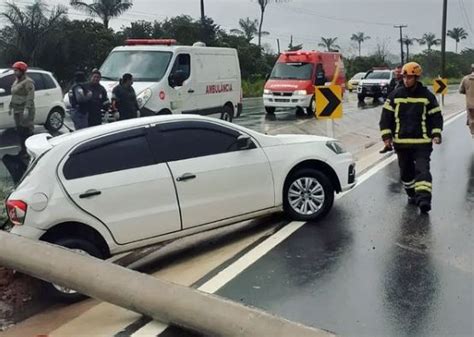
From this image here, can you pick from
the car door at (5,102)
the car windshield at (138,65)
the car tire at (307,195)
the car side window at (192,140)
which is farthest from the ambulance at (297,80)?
the car side window at (192,140)

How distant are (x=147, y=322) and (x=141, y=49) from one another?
36.4 ft

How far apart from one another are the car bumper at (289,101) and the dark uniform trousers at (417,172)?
1429cm

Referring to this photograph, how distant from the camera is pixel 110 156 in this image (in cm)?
590

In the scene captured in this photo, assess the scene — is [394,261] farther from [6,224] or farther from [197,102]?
[197,102]

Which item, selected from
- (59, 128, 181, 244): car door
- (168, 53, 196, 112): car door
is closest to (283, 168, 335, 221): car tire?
(59, 128, 181, 244): car door

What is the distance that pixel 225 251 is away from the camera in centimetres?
644

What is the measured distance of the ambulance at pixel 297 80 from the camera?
22531mm

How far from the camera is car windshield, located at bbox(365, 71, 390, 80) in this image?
3189 cm

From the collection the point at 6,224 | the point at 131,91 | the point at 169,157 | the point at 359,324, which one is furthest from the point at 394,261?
the point at 131,91

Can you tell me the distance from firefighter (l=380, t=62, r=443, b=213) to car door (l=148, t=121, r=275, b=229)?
1997 mm

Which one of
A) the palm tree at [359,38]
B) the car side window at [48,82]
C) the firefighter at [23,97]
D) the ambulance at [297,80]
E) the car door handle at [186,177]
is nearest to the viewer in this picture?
the car door handle at [186,177]

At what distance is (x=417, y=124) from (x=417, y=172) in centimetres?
61

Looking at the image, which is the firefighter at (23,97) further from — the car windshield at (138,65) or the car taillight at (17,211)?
the car taillight at (17,211)

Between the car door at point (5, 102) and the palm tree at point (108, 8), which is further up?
the palm tree at point (108, 8)
